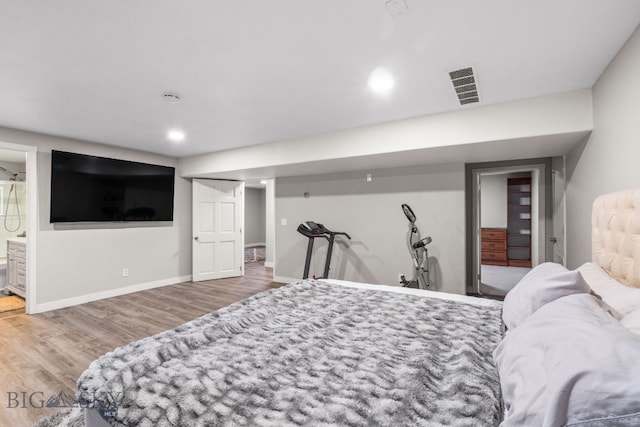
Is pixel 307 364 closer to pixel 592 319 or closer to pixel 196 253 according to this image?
pixel 592 319

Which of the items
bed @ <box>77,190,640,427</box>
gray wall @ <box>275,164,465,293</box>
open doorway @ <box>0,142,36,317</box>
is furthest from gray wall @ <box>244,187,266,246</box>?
bed @ <box>77,190,640,427</box>

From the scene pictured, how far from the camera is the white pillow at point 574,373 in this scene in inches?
23.1

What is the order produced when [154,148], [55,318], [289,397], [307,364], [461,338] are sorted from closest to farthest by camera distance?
[289,397] < [307,364] < [461,338] < [55,318] < [154,148]

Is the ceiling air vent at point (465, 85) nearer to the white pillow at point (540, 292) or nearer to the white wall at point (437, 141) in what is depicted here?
the white wall at point (437, 141)

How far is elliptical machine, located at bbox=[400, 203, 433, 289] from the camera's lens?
3803 mm

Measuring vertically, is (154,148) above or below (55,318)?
above

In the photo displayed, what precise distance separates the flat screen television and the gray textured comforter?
3.74 meters

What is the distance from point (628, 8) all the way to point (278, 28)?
1.87 meters

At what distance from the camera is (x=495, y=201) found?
23.5 feet

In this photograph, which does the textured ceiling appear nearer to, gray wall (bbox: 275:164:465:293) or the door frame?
gray wall (bbox: 275:164:465:293)

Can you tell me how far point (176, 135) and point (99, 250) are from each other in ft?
7.04

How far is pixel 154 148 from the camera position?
463cm

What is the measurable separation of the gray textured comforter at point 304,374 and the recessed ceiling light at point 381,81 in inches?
70.1

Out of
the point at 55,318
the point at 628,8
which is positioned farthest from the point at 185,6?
the point at 55,318
